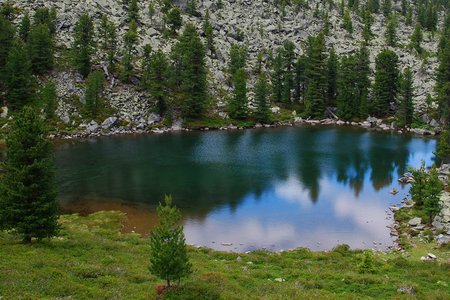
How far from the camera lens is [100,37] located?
124 metres

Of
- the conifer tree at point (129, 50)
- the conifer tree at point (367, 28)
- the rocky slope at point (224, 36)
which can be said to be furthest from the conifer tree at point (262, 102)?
the conifer tree at point (367, 28)

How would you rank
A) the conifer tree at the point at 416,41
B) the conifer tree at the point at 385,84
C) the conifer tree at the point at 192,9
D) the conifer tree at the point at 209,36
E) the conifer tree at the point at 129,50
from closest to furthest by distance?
the conifer tree at the point at 129,50
the conifer tree at the point at 385,84
the conifer tree at the point at 209,36
the conifer tree at the point at 192,9
the conifer tree at the point at 416,41

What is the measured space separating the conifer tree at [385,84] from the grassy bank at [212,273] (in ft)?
311

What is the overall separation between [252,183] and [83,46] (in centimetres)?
7421

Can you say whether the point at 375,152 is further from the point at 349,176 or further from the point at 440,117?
the point at 440,117

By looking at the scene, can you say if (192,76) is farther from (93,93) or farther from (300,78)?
(300,78)

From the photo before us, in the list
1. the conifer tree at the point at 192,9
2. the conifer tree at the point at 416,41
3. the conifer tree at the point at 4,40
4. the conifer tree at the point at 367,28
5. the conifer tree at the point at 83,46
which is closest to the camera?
the conifer tree at the point at 4,40

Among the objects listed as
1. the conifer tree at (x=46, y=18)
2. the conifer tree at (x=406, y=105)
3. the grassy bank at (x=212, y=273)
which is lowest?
the grassy bank at (x=212, y=273)

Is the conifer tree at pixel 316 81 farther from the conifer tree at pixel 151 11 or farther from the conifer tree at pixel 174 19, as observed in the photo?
the conifer tree at pixel 151 11

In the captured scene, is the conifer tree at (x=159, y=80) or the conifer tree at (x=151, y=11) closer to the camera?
the conifer tree at (x=159, y=80)

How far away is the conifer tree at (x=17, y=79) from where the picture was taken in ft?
315

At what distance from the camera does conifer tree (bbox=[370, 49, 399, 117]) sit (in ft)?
410

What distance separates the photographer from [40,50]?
107062 mm

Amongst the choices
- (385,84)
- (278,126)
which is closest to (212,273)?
(278,126)
